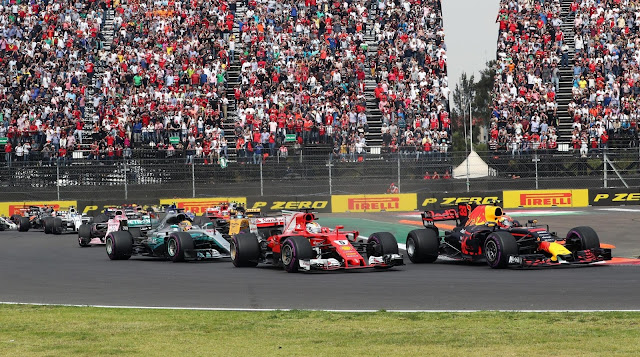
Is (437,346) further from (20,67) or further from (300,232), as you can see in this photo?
(20,67)

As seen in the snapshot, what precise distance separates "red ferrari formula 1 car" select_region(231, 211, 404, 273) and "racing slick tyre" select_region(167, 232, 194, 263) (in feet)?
4.64

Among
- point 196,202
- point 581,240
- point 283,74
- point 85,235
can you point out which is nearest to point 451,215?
point 581,240

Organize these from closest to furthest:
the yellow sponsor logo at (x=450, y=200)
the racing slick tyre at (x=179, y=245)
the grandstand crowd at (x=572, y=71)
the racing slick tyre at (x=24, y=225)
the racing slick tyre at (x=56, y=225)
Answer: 1. the racing slick tyre at (x=179, y=245)
2. the racing slick tyre at (x=56, y=225)
3. the racing slick tyre at (x=24, y=225)
4. the yellow sponsor logo at (x=450, y=200)
5. the grandstand crowd at (x=572, y=71)

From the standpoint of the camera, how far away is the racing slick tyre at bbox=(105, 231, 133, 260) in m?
20.8

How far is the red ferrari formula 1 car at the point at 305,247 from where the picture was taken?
1677cm

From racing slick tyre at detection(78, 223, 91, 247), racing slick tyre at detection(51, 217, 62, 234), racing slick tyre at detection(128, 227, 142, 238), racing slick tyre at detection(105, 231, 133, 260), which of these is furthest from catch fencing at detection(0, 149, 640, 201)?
racing slick tyre at detection(105, 231, 133, 260)

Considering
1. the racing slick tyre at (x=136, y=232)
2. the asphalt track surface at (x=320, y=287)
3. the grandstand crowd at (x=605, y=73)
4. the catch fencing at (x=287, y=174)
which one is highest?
the grandstand crowd at (x=605, y=73)

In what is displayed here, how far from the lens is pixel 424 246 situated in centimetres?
1831

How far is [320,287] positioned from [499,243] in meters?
3.60

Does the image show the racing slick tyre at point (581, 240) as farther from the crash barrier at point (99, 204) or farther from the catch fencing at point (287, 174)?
the crash barrier at point (99, 204)

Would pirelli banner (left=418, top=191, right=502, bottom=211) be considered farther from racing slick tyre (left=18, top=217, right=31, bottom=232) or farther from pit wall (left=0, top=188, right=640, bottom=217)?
racing slick tyre (left=18, top=217, right=31, bottom=232)

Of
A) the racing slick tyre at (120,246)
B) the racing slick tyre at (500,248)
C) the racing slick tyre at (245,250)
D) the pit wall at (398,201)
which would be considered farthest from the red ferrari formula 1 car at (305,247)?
the pit wall at (398,201)

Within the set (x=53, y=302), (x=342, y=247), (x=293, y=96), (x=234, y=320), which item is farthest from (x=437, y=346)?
(x=293, y=96)

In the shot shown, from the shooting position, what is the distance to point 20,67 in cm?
4381
